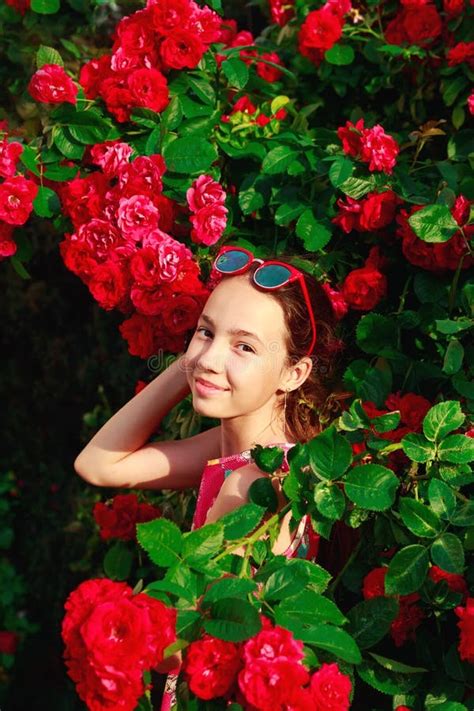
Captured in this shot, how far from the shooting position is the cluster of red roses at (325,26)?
2.47 m

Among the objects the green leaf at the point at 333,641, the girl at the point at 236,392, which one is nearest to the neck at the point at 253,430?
the girl at the point at 236,392

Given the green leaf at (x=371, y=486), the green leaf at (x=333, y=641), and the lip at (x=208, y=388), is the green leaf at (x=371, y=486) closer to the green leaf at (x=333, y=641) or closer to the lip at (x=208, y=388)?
the green leaf at (x=333, y=641)

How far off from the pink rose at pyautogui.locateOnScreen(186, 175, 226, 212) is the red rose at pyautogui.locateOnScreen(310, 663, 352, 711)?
1049 mm

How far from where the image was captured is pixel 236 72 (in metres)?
2.22

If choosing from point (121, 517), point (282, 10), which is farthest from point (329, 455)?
point (282, 10)

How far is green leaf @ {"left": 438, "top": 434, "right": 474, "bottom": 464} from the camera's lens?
1604 millimetres

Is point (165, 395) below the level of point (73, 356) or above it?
above

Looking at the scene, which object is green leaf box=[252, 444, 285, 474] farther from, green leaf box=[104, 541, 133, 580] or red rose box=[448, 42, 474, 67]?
Answer: red rose box=[448, 42, 474, 67]

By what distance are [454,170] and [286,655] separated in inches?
48.5

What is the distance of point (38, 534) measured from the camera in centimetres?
432

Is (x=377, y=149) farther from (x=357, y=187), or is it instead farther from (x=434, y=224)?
(x=434, y=224)

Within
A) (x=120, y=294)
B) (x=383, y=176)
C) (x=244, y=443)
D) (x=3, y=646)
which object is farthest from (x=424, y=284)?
(x=3, y=646)

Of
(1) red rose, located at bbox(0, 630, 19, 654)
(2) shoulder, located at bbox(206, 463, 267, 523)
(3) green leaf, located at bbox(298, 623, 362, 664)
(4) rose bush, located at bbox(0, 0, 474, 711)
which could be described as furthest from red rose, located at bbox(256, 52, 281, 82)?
(1) red rose, located at bbox(0, 630, 19, 654)

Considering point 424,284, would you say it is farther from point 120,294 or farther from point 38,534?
point 38,534
